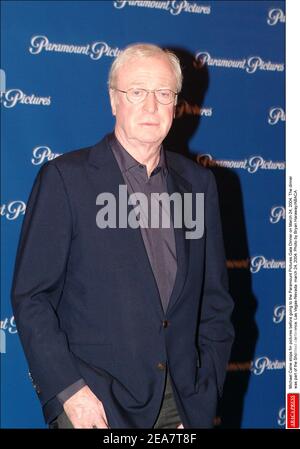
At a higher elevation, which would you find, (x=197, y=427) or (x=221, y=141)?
(x=221, y=141)

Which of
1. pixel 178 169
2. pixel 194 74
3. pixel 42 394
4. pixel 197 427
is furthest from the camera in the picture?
pixel 194 74

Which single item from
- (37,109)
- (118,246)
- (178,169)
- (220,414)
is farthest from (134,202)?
(220,414)

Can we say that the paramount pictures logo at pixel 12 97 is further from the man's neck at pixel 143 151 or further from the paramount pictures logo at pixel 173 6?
the man's neck at pixel 143 151

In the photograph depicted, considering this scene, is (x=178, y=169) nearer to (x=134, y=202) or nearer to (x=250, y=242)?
(x=134, y=202)

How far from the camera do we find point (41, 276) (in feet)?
6.67

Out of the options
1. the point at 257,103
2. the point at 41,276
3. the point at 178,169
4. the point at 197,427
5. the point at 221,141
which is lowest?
the point at 197,427

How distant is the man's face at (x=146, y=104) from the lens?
2176mm

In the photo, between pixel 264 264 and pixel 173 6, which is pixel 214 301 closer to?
pixel 264 264

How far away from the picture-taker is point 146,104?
2180 millimetres

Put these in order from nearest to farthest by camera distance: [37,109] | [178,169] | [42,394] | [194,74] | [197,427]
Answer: [42,394]
[197,427]
[178,169]
[37,109]
[194,74]

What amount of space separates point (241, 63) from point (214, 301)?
2.22 meters

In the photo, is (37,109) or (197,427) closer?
(197,427)

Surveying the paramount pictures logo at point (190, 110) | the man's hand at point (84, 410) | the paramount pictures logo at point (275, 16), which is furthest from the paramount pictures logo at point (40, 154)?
the man's hand at point (84, 410)

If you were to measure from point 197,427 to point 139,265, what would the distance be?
582mm
